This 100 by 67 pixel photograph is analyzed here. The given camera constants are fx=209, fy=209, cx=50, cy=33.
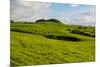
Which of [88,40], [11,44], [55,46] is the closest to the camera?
[11,44]

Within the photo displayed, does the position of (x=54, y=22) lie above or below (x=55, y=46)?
above

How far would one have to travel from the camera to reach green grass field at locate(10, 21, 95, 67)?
7.34ft

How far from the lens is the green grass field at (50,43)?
224 cm

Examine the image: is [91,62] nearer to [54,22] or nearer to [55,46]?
[55,46]

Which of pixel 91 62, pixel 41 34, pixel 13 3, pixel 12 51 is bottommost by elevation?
pixel 91 62

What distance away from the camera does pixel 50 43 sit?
2.36 metres

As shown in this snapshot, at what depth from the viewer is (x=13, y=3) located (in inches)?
87.0

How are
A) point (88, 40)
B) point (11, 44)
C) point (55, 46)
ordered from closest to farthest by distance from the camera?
point (11, 44)
point (55, 46)
point (88, 40)

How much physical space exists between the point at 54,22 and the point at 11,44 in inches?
21.5

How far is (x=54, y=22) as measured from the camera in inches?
93.6

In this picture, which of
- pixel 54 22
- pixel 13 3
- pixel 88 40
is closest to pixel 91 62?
pixel 88 40
